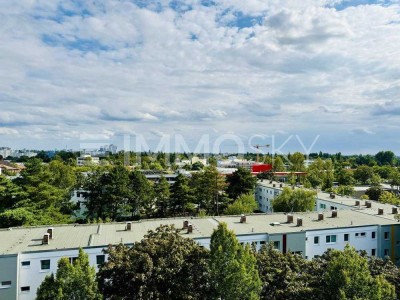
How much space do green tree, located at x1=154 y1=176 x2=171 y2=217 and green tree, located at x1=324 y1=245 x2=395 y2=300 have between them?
35.8 metres

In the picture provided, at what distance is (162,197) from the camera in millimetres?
49438

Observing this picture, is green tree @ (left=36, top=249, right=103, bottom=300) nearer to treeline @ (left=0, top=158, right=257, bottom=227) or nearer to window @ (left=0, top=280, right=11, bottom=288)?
window @ (left=0, top=280, right=11, bottom=288)

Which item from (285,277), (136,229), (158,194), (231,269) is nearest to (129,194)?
(158,194)

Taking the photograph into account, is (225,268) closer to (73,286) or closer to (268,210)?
(73,286)

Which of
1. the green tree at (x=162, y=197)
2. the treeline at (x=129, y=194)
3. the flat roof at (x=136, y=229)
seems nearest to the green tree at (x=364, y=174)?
the treeline at (x=129, y=194)

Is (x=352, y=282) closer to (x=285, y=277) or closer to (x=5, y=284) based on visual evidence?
(x=285, y=277)

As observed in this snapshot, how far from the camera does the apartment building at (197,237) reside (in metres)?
21.3

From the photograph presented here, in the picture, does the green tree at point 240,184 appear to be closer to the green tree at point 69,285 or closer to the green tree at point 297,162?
the green tree at point 297,162

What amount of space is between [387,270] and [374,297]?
4035 millimetres

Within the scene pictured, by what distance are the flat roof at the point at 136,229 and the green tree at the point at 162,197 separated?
63.6 feet

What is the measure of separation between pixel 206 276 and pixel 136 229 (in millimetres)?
12304

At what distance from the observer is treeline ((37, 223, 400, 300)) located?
1391cm

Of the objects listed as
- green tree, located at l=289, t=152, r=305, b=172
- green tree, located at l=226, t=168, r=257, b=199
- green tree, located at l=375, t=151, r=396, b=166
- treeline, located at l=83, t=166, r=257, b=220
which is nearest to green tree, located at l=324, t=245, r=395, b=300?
treeline, located at l=83, t=166, r=257, b=220

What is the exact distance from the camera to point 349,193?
58.0m
